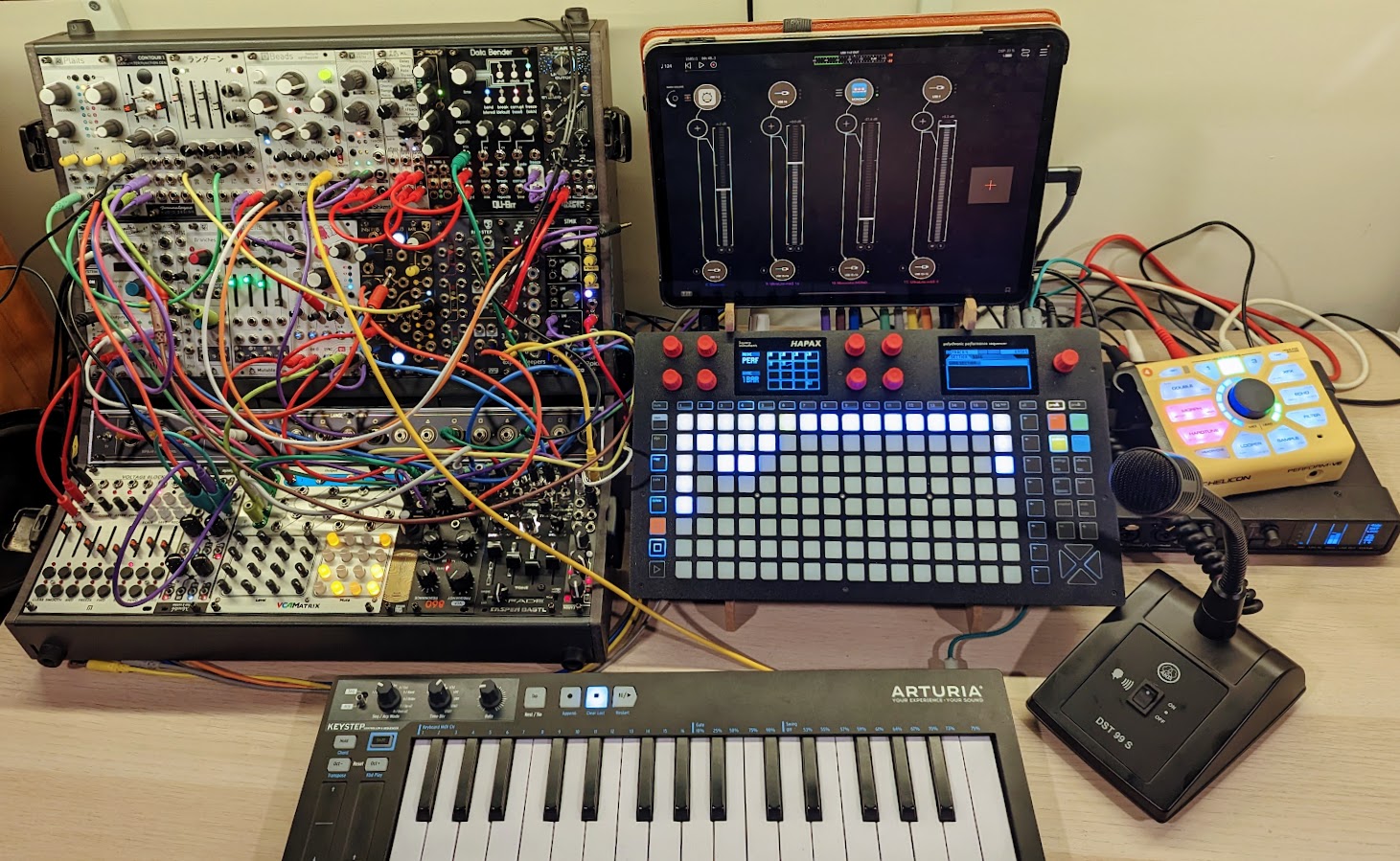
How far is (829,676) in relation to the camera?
841mm

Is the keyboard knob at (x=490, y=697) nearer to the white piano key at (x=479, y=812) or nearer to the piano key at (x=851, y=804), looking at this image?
the white piano key at (x=479, y=812)

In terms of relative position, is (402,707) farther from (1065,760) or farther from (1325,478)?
(1325,478)

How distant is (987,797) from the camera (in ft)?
2.51

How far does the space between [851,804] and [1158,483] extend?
1.23 ft

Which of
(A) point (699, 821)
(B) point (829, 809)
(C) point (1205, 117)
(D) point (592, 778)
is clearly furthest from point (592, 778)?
(C) point (1205, 117)

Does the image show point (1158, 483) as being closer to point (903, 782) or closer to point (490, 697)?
point (903, 782)

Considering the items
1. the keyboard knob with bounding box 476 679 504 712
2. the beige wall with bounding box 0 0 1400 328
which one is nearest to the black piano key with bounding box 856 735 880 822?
the keyboard knob with bounding box 476 679 504 712

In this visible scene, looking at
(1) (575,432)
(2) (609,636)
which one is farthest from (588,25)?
(2) (609,636)

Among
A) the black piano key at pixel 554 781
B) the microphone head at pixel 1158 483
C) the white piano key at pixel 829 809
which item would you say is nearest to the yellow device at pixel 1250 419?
the microphone head at pixel 1158 483

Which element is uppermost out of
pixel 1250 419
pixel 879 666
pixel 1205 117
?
pixel 1205 117

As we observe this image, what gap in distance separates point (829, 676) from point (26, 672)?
2.92ft

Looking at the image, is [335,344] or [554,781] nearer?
[554,781]

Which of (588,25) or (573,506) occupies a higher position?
(588,25)

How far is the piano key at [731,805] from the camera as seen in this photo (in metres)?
0.75
